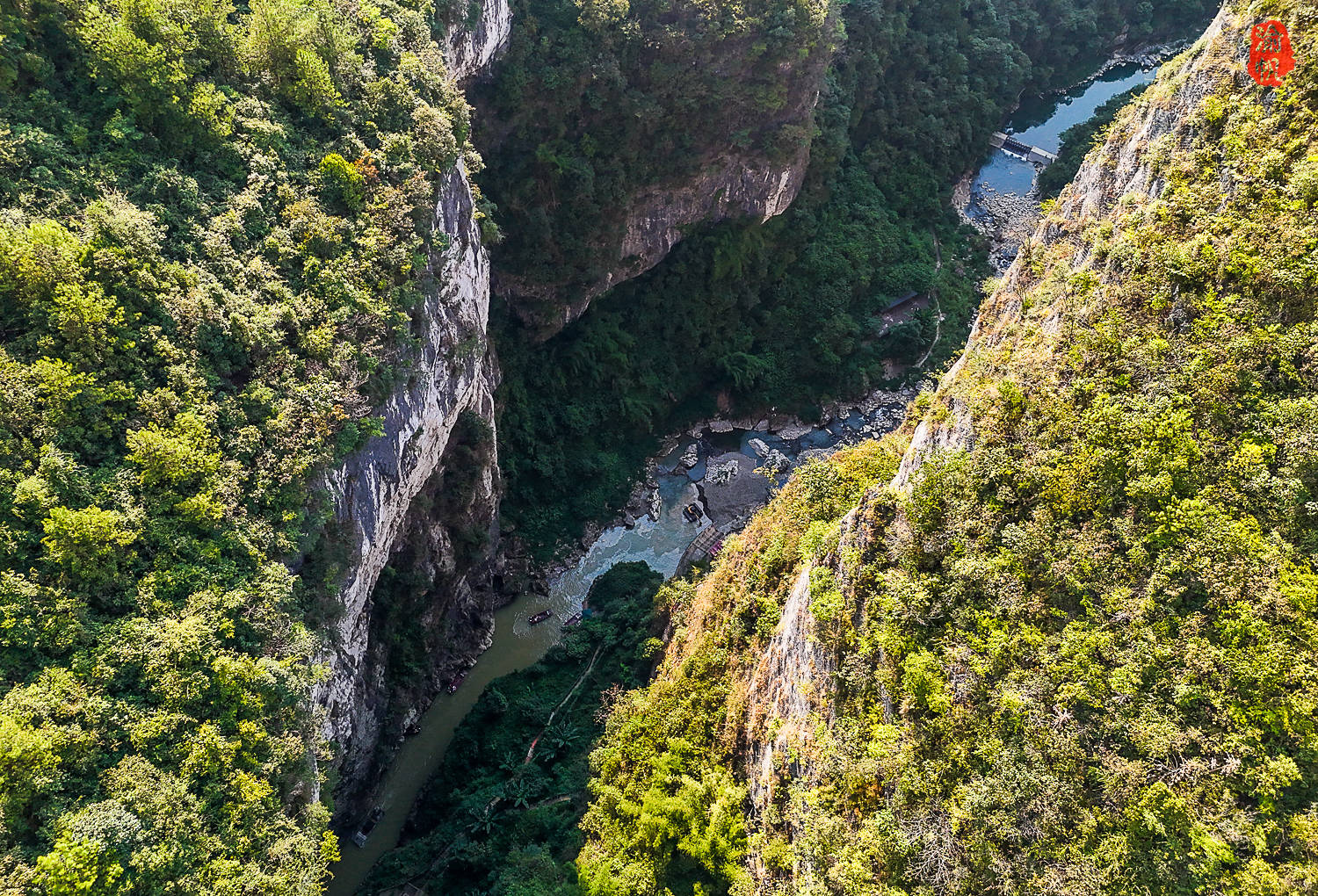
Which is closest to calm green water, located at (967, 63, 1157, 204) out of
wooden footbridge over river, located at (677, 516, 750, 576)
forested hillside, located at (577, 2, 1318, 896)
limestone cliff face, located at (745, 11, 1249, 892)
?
wooden footbridge over river, located at (677, 516, 750, 576)

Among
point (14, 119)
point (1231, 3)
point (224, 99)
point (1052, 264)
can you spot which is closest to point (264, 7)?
point (224, 99)

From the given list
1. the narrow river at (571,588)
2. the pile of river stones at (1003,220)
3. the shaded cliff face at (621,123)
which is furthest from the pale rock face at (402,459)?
the pile of river stones at (1003,220)

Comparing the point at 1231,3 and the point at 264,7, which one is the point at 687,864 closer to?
the point at 1231,3

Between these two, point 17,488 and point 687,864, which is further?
point 687,864

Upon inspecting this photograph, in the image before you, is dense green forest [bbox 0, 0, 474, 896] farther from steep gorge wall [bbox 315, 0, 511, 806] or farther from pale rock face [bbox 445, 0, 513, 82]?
pale rock face [bbox 445, 0, 513, 82]

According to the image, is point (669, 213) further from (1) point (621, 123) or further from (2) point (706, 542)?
(2) point (706, 542)

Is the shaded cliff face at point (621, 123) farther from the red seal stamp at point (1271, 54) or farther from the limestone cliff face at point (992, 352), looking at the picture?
the red seal stamp at point (1271, 54)
